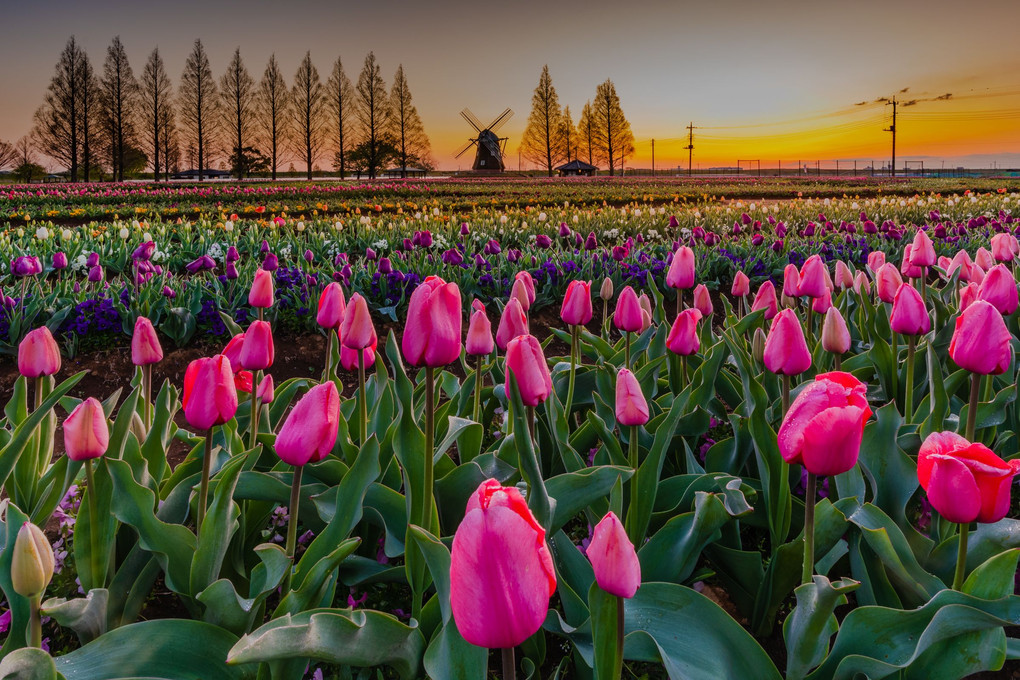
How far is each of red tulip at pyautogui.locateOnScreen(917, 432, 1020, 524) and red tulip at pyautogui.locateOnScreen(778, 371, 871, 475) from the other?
0.52ft

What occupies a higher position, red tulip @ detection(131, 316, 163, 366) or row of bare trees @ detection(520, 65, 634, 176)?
row of bare trees @ detection(520, 65, 634, 176)

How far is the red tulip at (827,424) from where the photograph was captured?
1.01 m

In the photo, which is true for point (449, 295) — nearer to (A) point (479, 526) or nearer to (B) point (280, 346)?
(A) point (479, 526)

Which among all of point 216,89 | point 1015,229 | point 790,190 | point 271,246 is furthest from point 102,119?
point 1015,229

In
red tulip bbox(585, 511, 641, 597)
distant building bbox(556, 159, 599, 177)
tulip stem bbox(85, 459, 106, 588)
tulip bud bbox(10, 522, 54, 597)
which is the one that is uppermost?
distant building bbox(556, 159, 599, 177)

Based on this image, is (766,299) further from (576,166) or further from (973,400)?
(576,166)

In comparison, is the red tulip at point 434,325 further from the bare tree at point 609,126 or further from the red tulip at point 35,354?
the bare tree at point 609,126

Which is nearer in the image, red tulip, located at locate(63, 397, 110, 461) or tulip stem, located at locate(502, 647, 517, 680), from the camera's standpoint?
tulip stem, located at locate(502, 647, 517, 680)

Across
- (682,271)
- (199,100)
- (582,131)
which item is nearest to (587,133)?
(582,131)

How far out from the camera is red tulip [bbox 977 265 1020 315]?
6.72 feet

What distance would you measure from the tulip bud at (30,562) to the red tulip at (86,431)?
0.29 meters

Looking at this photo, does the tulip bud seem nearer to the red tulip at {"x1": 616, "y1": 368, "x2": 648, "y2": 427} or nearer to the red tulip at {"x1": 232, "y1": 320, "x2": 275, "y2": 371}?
the red tulip at {"x1": 232, "y1": 320, "x2": 275, "y2": 371}

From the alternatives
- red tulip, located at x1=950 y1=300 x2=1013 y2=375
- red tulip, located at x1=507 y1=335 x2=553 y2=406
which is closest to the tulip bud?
red tulip, located at x1=507 y1=335 x2=553 y2=406

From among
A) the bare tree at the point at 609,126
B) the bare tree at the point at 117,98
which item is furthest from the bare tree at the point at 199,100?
the bare tree at the point at 609,126
